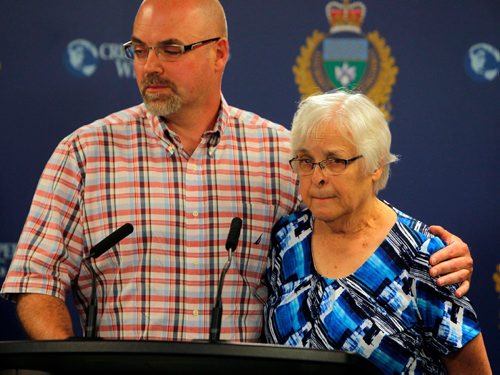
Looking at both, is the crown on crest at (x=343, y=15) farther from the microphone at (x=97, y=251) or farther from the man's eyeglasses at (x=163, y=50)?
the microphone at (x=97, y=251)

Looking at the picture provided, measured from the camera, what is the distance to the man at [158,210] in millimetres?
2494

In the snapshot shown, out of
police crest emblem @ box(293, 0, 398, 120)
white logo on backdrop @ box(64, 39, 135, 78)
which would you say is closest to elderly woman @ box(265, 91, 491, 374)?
police crest emblem @ box(293, 0, 398, 120)

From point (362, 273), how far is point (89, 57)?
1.38 m

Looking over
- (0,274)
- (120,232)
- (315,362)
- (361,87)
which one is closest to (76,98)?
(0,274)

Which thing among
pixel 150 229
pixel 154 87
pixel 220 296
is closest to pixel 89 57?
pixel 154 87

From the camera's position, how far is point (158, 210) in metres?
2.55

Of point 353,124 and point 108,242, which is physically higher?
point 353,124

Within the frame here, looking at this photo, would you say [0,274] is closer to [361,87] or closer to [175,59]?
[175,59]

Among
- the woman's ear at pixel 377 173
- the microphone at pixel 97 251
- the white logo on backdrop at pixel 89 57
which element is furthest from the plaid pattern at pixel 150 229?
the white logo on backdrop at pixel 89 57

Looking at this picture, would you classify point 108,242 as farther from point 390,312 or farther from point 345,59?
point 345,59

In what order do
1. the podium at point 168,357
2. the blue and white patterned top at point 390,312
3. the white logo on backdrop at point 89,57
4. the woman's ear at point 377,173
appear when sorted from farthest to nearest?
the white logo on backdrop at point 89,57 < the woman's ear at point 377,173 < the blue and white patterned top at point 390,312 < the podium at point 168,357

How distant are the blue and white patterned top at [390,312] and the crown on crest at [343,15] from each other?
1.10m

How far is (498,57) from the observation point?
336 cm

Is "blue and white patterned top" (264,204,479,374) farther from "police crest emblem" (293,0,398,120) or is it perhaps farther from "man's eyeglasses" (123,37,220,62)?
"police crest emblem" (293,0,398,120)
